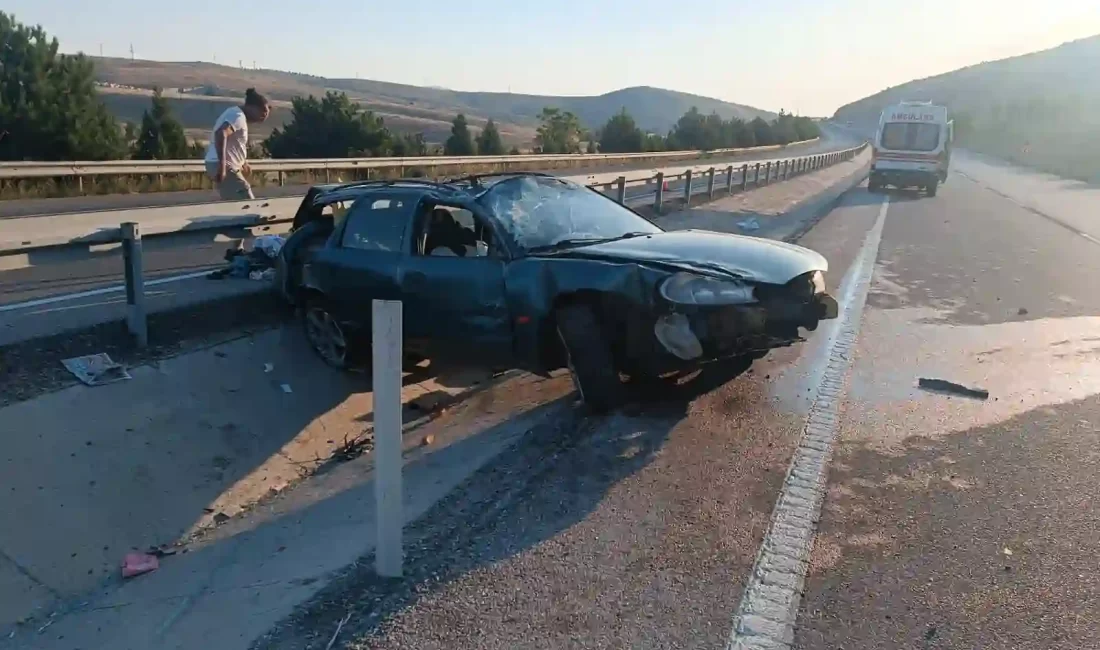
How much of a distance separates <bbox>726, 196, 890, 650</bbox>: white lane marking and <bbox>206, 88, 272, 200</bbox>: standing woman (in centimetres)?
563

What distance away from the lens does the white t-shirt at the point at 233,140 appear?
8781 mm

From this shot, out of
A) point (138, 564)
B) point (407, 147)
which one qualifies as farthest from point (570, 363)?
point (407, 147)

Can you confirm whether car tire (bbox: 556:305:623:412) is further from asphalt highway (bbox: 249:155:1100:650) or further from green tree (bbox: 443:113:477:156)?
green tree (bbox: 443:113:477:156)

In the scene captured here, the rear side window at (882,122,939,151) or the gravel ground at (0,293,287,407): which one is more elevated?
the rear side window at (882,122,939,151)

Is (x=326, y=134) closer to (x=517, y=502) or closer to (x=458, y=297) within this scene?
(x=458, y=297)

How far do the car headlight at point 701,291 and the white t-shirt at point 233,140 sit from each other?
5293 mm

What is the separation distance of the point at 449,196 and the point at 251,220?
6.80 feet

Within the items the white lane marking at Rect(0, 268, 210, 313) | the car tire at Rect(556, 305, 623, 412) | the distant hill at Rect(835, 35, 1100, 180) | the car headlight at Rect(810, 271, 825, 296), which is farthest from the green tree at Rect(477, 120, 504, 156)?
the car tire at Rect(556, 305, 623, 412)

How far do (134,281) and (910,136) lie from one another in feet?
90.6

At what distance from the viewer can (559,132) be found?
52.2m

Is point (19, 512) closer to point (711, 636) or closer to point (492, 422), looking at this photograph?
point (492, 422)

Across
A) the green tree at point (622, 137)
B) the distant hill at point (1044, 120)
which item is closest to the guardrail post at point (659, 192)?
the green tree at point (622, 137)

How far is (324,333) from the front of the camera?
22.6ft

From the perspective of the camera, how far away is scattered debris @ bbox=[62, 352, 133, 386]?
221 inches
